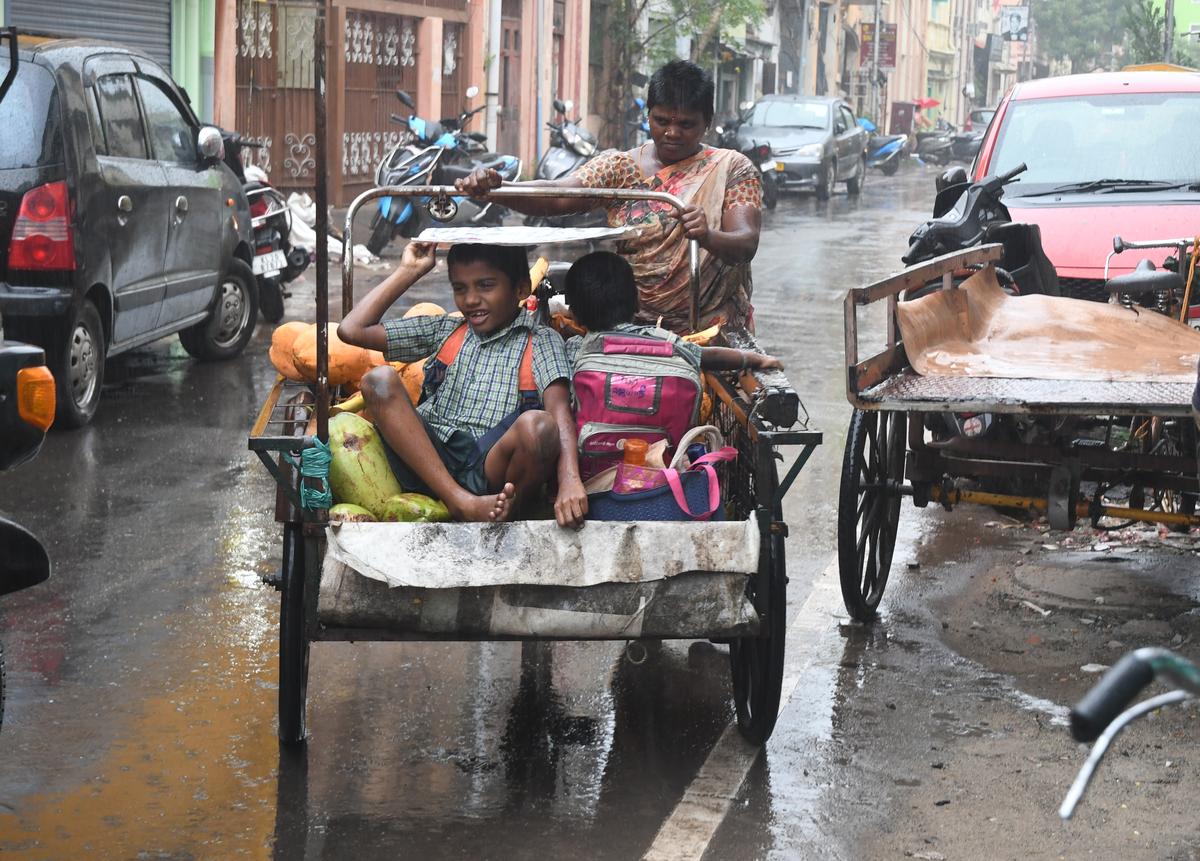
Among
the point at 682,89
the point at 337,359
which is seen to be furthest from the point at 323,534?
the point at 682,89

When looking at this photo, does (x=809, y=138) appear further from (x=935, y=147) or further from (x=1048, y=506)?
(x=1048, y=506)

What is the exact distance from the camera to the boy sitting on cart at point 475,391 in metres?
4.03

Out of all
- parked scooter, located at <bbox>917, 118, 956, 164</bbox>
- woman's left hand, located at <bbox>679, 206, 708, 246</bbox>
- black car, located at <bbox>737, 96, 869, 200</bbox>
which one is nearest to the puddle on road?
woman's left hand, located at <bbox>679, 206, 708, 246</bbox>

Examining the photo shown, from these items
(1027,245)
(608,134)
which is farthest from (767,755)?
(608,134)

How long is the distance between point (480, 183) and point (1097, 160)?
4.95 metres

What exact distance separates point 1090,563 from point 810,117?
23.3m

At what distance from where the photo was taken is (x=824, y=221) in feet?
76.9

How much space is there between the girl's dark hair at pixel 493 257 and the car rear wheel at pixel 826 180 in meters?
23.6

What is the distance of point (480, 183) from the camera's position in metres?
4.41

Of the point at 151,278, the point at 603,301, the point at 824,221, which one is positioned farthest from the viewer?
the point at 824,221

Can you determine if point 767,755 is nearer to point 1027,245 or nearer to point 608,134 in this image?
point 1027,245

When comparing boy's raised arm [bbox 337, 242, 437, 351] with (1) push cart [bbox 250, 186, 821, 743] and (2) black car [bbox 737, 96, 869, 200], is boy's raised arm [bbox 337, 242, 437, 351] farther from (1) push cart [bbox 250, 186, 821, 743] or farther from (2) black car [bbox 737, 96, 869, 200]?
(2) black car [bbox 737, 96, 869, 200]

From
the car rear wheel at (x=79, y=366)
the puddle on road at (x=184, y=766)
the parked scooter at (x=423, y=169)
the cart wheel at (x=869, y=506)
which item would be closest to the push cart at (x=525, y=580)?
the puddle on road at (x=184, y=766)

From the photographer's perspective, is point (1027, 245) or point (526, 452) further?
point (1027, 245)
